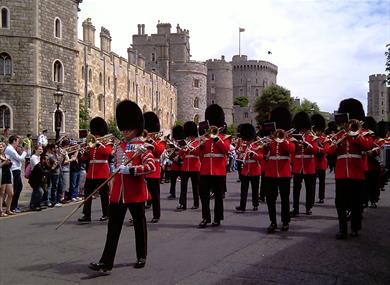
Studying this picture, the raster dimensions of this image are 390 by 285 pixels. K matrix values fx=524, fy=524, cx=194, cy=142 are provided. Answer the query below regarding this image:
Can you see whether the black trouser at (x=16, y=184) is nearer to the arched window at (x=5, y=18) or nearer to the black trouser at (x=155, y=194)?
the black trouser at (x=155, y=194)

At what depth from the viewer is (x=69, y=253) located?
8016 millimetres

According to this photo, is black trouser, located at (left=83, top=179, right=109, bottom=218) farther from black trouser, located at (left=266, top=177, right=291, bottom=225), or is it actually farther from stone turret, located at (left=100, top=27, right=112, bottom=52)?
stone turret, located at (left=100, top=27, right=112, bottom=52)

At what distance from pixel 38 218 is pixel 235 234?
16.3 feet

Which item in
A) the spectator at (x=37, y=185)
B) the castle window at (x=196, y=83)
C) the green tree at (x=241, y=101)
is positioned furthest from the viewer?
the green tree at (x=241, y=101)

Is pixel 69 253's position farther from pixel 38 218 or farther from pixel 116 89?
pixel 116 89

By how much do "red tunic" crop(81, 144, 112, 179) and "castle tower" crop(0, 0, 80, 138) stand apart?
939 inches

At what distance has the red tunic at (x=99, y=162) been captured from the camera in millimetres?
10922

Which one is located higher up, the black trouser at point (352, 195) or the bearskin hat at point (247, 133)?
the bearskin hat at point (247, 133)

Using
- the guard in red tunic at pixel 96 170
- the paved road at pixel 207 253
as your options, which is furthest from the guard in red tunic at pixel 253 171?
the guard in red tunic at pixel 96 170

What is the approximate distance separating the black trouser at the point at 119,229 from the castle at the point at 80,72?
27887 millimetres

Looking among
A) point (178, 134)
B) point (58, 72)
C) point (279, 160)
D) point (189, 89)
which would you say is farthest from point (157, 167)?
point (189, 89)

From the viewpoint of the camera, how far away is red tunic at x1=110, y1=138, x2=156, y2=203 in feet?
23.6

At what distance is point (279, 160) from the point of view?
995 centimetres

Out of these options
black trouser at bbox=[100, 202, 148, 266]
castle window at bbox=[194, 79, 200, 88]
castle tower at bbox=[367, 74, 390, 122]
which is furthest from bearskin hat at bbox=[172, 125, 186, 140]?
castle tower at bbox=[367, 74, 390, 122]
